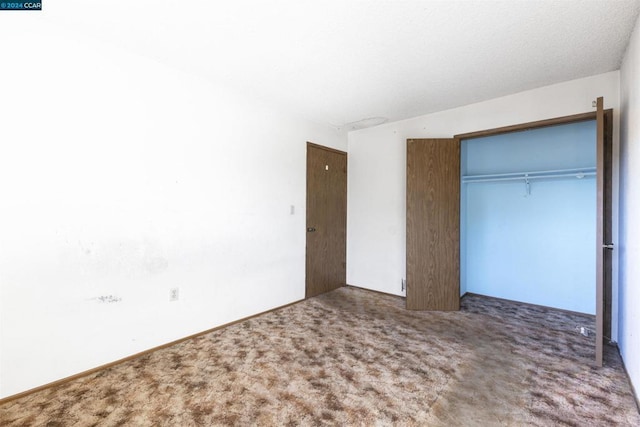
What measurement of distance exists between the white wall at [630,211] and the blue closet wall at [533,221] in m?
1.00

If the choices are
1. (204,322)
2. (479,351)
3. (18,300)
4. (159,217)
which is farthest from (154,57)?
(479,351)

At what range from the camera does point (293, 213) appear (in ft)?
12.4

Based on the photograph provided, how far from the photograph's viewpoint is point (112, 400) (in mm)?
1845

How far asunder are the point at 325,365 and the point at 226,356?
837 millimetres

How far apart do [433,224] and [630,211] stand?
1.70m

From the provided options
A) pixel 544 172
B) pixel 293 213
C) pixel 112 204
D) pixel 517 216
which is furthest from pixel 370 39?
pixel 517 216

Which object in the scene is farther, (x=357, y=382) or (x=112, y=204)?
(x=112, y=204)

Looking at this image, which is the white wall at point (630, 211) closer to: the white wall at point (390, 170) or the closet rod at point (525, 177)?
the white wall at point (390, 170)

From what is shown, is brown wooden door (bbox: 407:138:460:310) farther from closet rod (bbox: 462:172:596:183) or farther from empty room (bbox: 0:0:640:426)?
closet rod (bbox: 462:172:596:183)

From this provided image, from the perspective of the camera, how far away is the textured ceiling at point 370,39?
1856 mm

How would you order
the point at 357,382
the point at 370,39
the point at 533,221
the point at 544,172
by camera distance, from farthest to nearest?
the point at 533,221, the point at 544,172, the point at 370,39, the point at 357,382

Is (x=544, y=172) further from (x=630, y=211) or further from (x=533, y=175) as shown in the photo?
(x=630, y=211)

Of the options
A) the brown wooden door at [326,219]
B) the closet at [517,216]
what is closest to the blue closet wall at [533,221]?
the closet at [517,216]

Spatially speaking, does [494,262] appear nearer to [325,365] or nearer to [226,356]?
[325,365]
